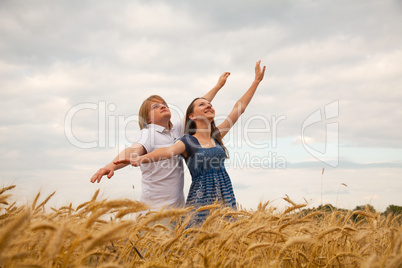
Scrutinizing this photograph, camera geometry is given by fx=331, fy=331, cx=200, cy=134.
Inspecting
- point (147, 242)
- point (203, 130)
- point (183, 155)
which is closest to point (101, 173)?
point (147, 242)

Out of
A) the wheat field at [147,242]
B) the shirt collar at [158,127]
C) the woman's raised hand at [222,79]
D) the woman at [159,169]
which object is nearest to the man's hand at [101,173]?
the wheat field at [147,242]

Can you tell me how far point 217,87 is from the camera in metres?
5.96

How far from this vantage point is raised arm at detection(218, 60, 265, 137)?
197 inches

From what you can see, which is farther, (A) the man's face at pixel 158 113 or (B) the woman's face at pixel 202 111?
(A) the man's face at pixel 158 113

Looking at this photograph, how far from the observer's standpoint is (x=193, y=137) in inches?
171

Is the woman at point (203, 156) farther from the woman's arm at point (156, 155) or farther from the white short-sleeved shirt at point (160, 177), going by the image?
the white short-sleeved shirt at point (160, 177)

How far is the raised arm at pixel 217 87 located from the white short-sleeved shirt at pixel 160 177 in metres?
1.53

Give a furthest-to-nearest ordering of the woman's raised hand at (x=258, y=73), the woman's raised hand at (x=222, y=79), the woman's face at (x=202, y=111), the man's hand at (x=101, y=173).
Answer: the woman's raised hand at (x=222, y=79) < the woman's raised hand at (x=258, y=73) < the woman's face at (x=202, y=111) < the man's hand at (x=101, y=173)

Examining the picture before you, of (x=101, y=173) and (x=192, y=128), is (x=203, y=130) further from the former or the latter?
(x=101, y=173)

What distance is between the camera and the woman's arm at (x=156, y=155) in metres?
3.46

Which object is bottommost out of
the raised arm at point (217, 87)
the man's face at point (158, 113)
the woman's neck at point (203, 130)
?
the woman's neck at point (203, 130)

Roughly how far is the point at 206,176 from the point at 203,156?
256 millimetres

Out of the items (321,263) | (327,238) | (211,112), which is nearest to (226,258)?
(321,263)

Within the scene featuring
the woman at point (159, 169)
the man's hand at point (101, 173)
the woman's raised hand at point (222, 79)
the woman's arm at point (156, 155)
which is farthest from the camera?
the woman's raised hand at point (222, 79)
